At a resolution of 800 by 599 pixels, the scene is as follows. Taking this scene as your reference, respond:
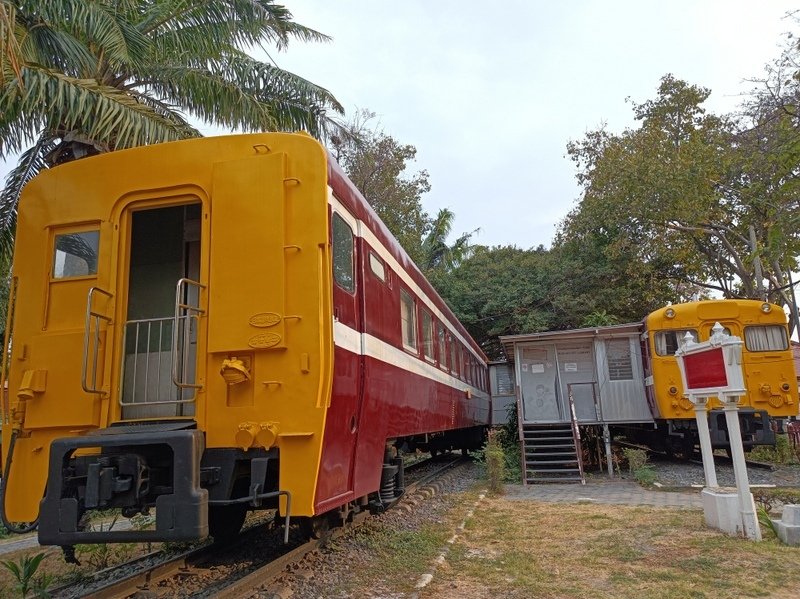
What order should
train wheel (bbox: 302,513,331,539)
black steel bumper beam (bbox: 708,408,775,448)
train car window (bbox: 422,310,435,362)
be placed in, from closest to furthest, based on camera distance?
1. train wheel (bbox: 302,513,331,539)
2. train car window (bbox: 422,310,435,362)
3. black steel bumper beam (bbox: 708,408,775,448)

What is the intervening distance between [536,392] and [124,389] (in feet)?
34.5

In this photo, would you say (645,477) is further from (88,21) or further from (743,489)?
(88,21)

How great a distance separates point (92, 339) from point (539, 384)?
10.9 metres

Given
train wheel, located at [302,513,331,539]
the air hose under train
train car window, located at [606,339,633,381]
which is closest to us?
the air hose under train

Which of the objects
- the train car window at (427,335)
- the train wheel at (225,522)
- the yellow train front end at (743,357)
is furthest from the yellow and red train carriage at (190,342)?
the yellow train front end at (743,357)

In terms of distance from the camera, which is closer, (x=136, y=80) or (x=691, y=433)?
(x=136, y=80)

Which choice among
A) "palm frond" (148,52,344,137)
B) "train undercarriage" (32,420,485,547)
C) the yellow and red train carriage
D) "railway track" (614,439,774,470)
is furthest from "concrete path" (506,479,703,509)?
"palm frond" (148,52,344,137)

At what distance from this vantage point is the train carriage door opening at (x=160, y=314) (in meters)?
4.60

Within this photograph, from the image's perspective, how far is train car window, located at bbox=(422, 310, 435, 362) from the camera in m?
8.56

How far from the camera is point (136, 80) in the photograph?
9.98 meters

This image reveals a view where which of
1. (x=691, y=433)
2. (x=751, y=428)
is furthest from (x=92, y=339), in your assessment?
(x=691, y=433)

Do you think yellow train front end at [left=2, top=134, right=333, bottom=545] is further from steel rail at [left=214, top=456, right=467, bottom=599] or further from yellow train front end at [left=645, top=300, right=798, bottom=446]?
yellow train front end at [left=645, top=300, right=798, bottom=446]

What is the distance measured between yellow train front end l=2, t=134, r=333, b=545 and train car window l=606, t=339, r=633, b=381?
10040 millimetres

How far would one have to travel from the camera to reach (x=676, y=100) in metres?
19.3
